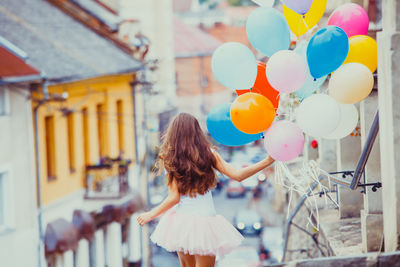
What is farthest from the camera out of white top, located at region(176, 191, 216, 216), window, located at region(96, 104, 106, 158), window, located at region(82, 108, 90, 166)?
window, located at region(96, 104, 106, 158)

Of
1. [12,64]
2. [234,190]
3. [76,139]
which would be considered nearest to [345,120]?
[12,64]

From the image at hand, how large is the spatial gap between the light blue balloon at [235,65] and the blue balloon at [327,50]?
1.50ft

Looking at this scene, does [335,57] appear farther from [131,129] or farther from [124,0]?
[124,0]

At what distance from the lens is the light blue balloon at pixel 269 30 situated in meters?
5.24

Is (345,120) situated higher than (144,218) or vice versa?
(345,120)

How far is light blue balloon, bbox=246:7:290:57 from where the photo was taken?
5.24 metres

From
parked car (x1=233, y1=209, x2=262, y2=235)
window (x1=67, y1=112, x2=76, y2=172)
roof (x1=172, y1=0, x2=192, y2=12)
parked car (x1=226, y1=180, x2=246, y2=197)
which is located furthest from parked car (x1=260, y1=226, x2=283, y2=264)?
roof (x1=172, y1=0, x2=192, y2=12)

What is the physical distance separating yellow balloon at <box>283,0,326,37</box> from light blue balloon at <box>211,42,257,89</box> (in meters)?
0.89

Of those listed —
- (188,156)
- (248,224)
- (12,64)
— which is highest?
(12,64)

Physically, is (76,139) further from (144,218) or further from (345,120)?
(144,218)

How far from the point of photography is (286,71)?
493 centimetres

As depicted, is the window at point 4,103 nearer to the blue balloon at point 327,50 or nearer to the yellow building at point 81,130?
the yellow building at point 81,130

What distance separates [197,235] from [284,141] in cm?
91

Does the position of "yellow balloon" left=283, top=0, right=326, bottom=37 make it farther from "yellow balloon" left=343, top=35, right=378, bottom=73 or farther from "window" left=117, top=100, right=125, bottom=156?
"window" left=117, top=100, right=125, bottom=156
